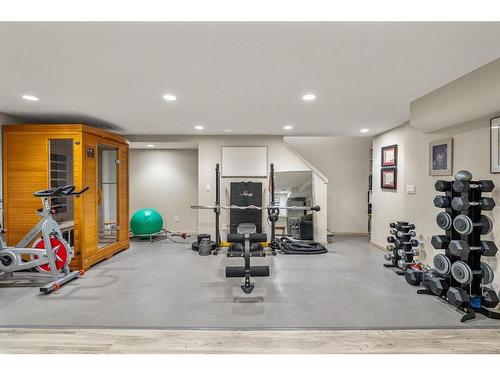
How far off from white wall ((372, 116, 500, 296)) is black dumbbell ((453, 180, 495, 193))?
12cm

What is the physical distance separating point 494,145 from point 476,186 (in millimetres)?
420

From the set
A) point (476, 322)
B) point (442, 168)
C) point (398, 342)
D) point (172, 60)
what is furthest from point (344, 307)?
point (172, 60)

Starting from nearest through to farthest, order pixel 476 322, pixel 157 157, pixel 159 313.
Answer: pixel 476 322, pixel 159 313, pixel 157 157

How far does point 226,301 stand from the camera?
2941mm

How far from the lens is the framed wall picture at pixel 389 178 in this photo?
4961mm

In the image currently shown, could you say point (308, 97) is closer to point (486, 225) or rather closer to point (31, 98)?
point (486, 225)

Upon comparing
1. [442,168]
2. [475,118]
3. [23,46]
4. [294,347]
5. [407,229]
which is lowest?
[294,347]

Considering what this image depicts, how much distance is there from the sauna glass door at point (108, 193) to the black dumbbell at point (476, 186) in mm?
5102

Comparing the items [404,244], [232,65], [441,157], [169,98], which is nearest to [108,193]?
[169,98]

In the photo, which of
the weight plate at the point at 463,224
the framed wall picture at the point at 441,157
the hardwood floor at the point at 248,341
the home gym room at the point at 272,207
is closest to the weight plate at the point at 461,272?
the home gym room at the point at 272,207

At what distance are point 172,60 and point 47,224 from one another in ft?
8.99

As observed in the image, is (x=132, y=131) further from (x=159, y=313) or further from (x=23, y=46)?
(x=159, y=313)

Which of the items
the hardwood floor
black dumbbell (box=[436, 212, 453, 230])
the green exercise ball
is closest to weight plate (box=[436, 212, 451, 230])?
black dumbbell (box=[436, 212, 453, 230])

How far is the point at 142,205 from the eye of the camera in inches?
275
